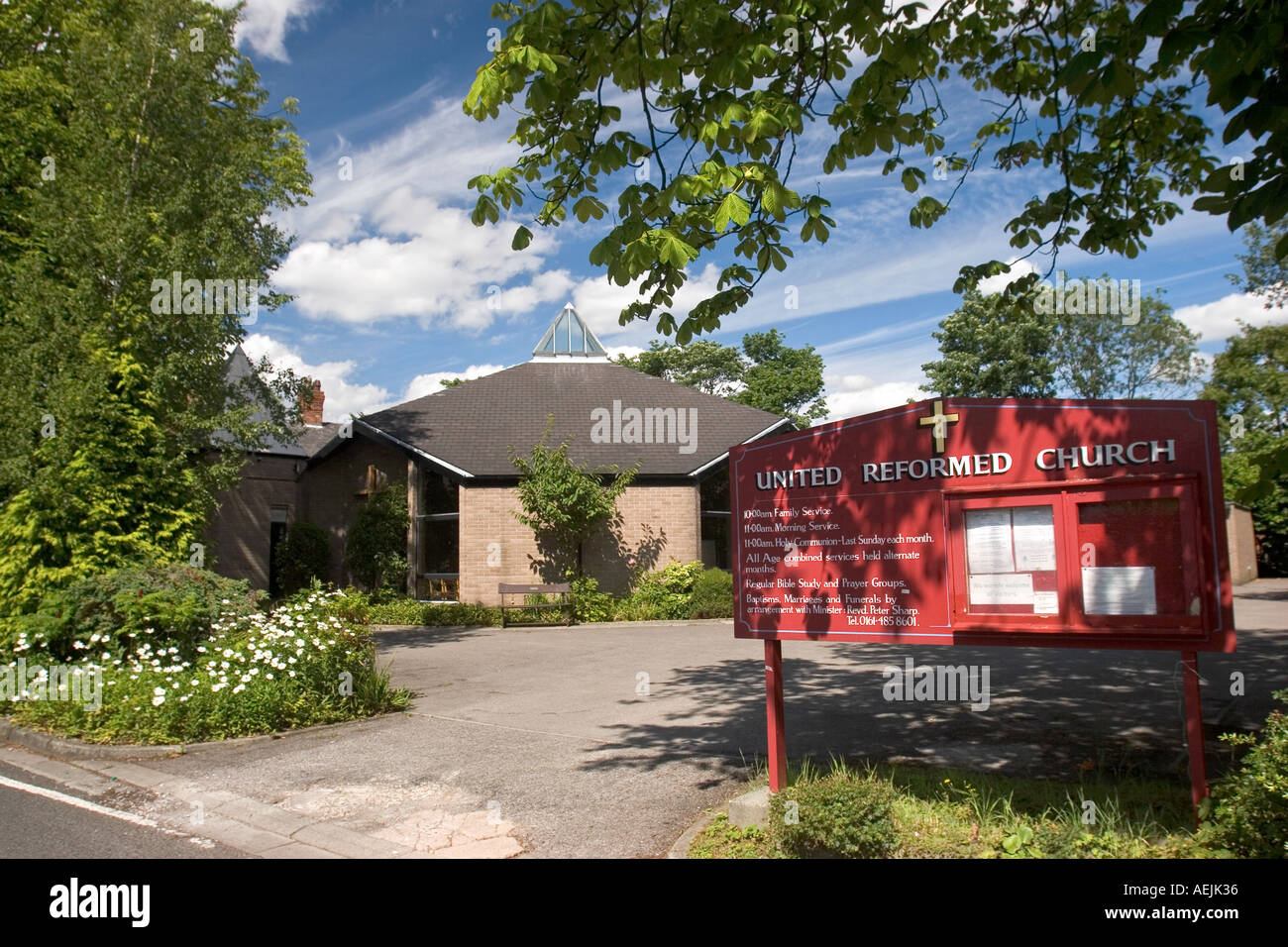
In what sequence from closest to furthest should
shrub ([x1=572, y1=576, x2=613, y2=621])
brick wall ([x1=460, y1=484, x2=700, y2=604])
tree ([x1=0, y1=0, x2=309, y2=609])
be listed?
tree ([x1=0, y1=0, x2=309, y2=609]) < shrub ([x1=572, y1=576, x2=613, y2=621]) < brick wall ([x1=460, y1=484, x2=700, y2=604])

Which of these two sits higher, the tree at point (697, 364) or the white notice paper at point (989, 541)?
the tree at point (697, 364)

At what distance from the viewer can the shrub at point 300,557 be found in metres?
23.9

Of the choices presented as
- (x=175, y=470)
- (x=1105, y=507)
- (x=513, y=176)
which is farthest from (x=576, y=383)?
(x=1105, y=507)

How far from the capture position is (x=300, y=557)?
23969 mm

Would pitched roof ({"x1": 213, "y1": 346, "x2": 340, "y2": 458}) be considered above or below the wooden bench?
above

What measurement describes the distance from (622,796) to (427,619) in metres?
14.7

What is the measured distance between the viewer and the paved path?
5.86 m

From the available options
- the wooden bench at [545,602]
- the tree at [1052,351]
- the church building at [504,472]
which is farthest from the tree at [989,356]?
the wooden bench at [545,602]

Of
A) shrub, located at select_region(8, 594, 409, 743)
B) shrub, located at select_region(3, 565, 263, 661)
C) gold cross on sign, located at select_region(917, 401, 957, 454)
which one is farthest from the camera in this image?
shrub, located at select_region(3, 565, 263, 661)

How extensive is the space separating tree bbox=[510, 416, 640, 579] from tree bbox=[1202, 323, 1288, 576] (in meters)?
17.3

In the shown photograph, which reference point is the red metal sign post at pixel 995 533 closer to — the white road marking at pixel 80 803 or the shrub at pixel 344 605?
the white road marking at pixel 80 803

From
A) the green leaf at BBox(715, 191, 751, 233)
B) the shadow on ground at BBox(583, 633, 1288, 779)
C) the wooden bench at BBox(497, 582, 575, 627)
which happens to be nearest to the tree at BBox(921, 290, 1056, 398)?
the wooden bench at BBox(497, 582, 575, 627)

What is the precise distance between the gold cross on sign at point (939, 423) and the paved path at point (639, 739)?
288 cm

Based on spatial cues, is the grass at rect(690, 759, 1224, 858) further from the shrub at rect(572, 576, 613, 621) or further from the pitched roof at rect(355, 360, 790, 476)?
the pitched roof at rect(355, 360, 790, 476)
